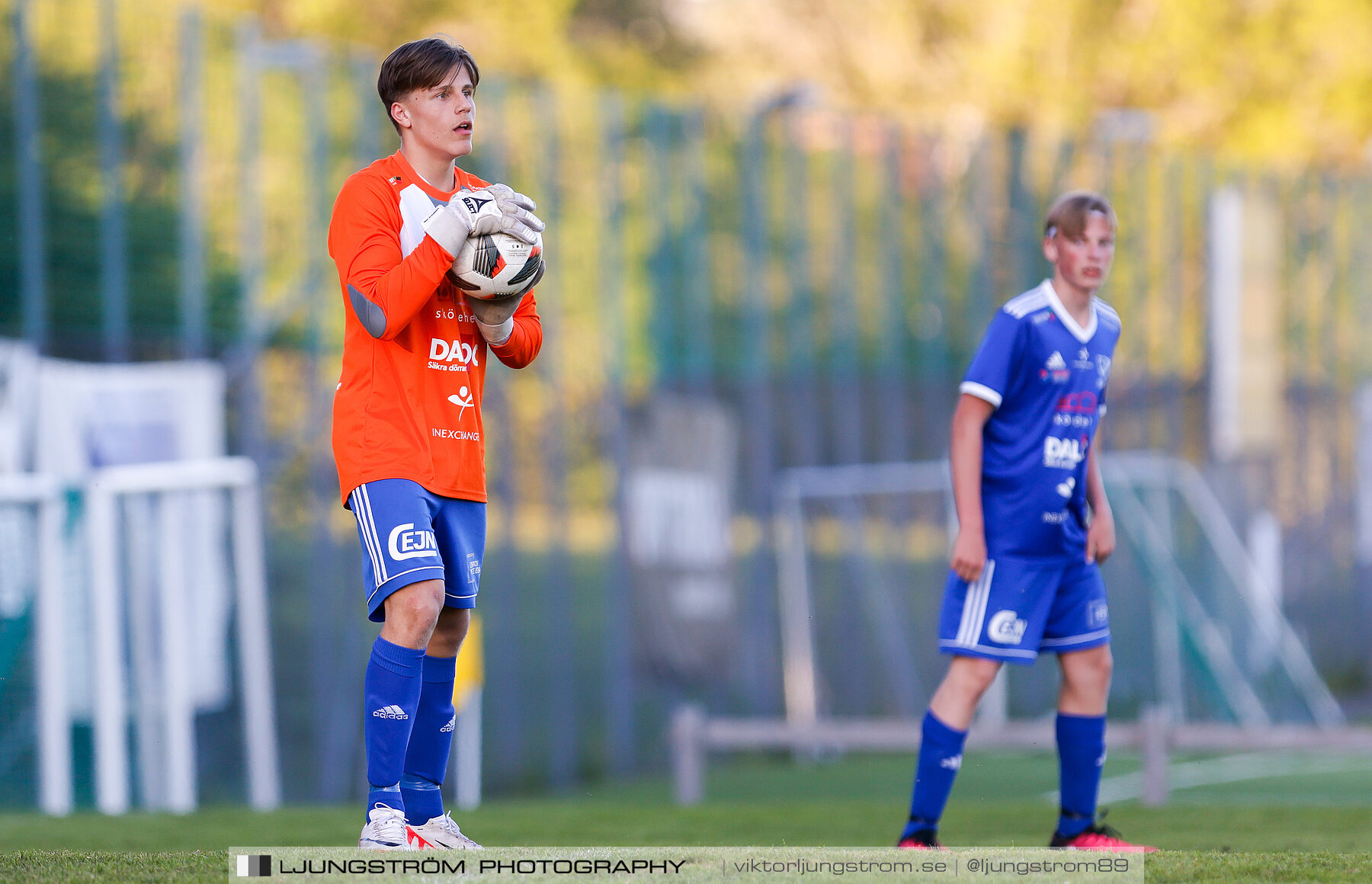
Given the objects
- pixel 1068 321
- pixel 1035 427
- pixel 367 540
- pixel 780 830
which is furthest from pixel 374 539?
pixel 780 830

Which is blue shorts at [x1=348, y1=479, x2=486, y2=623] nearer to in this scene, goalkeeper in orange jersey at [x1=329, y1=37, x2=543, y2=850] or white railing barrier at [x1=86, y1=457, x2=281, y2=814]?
goalkeeper in orange jersey at [x1=329, y1=37, x2=543, y2=850]

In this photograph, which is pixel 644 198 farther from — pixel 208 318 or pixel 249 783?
pixel 249 783

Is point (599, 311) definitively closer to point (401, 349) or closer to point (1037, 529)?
point (1037, 529)

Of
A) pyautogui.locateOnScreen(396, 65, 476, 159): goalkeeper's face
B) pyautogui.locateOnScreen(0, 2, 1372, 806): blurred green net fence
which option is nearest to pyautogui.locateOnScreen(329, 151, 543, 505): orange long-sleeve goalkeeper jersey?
pyautogui.locateOnScreen(396, 65, 476, 159): goalkeeper's face

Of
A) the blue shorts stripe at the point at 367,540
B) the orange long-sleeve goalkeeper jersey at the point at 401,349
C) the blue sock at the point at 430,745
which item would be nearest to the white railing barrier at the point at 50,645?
the blue sock at the point at 430,745

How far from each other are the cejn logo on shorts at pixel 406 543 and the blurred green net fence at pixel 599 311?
4765 millimetres

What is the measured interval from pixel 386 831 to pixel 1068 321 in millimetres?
2710

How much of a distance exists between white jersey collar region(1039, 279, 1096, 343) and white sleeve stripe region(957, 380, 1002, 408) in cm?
34

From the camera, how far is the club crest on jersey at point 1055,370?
502 cm

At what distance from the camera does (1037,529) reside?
16.3 feet

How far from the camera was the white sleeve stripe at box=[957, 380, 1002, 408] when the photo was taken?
4.98 m

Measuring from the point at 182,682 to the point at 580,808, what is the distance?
7.77ft

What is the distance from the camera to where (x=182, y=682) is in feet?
27.3

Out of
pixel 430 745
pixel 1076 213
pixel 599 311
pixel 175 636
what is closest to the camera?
pixel 430 745
